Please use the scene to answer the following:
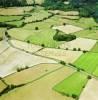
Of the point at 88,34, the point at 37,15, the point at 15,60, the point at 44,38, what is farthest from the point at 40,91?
the point at 37,15

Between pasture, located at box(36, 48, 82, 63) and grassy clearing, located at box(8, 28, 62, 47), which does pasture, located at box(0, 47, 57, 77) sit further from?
grassy clearing, located at box(8, 28, 62, 47)

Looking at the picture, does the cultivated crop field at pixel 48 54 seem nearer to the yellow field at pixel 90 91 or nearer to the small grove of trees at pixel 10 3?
the yellow field at pixel 90 91

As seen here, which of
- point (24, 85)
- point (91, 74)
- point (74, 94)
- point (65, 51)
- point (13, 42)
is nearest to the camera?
point (74, 94)

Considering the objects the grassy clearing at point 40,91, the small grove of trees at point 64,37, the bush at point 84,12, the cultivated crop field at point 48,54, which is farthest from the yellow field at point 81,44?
the bush at point 84,12

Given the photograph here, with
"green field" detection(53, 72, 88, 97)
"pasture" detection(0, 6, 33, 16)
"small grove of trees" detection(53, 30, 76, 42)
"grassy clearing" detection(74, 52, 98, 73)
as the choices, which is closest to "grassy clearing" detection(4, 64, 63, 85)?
"grassy clearing" detection(74, 52, 98, 73)

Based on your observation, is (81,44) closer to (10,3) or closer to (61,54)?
(61,54)

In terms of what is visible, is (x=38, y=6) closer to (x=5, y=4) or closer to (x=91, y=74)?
(x=5, y=4)

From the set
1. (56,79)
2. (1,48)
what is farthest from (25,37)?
(56,79)

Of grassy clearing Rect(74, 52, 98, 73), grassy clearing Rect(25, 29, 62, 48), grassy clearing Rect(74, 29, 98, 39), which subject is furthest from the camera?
grassy clearing Rect(74, 29, 98, 39)
